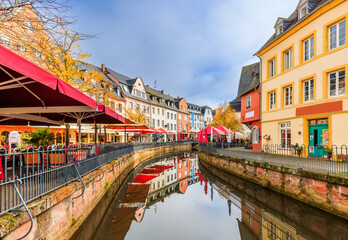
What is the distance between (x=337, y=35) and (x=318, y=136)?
5.66 meters

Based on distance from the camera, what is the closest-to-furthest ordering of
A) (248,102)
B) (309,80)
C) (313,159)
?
(313,159) < (309,80) < (248,102)

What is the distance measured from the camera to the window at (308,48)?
12.4m

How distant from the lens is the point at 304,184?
8.01m

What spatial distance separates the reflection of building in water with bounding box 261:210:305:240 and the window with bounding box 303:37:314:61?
1028 centimetres

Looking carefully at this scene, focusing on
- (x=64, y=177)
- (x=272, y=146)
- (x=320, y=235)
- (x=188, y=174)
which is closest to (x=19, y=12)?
(x=64, y=177)

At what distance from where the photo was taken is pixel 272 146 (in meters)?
15.5

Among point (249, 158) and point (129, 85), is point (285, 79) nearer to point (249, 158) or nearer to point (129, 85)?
point (249, 158)

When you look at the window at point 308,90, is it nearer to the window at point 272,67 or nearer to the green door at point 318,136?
the green door at point 318,136

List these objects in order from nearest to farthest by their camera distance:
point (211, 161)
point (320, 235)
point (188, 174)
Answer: point (320, 235) → point (188, 174) → point (211, 161)

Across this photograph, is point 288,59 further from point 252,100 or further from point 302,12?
point 252,100

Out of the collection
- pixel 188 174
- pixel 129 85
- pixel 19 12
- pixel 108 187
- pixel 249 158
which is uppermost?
pixel 129 85

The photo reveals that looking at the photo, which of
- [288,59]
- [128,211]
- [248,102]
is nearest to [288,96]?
[288,59]

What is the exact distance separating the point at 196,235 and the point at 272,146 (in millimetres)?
11337

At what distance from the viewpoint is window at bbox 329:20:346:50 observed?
10.5 metres
